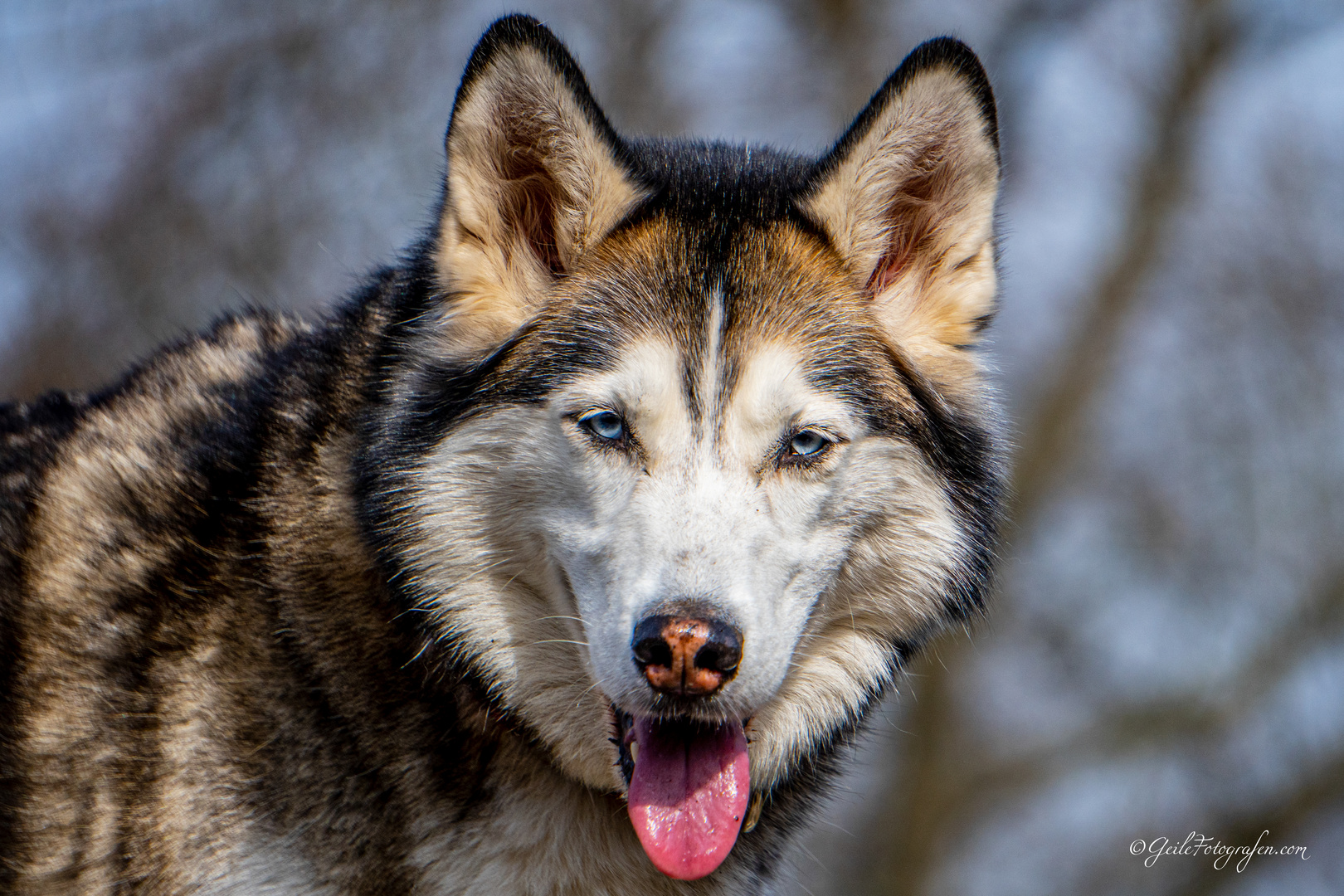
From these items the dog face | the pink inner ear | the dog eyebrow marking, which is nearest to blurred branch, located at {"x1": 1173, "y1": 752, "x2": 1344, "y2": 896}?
the dog face

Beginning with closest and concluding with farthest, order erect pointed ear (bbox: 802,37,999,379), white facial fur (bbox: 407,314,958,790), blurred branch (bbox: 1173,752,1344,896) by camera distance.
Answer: white facial fur (bbox: 407,314,958,790), erect pointed ear (bbox: 802,37,999,379), blurred branch (bbox: 1173,752,1344,896)

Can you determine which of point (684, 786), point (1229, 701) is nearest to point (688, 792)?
point (684, 786)

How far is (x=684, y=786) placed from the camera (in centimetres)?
267

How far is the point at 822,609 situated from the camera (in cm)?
287

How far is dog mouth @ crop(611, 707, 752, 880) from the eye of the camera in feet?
8.55

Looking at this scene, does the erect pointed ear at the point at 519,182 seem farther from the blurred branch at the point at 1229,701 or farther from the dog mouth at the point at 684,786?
the blurred branch at the point at 1229,701

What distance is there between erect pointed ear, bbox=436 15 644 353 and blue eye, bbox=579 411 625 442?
359mm

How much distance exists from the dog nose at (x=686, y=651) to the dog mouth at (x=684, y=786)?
10.6 inches

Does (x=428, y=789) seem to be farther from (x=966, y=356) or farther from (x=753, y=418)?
(x=966, y=356)

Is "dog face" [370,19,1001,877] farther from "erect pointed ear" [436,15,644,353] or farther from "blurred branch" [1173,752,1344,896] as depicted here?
"blurred branch" [1173,752,1344,896]

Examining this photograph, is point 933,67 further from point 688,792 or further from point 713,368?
point 688,792

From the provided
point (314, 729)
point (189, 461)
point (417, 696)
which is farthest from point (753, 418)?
point (189, 461)

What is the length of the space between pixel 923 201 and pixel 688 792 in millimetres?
1635

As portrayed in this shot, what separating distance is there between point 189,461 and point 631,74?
10.1m
